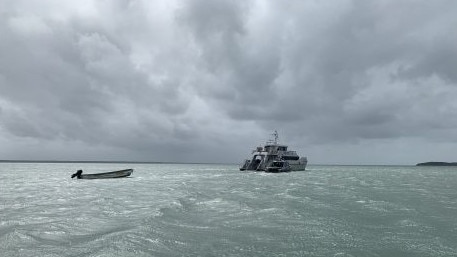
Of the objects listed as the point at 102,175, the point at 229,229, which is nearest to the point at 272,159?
the point at 102,175

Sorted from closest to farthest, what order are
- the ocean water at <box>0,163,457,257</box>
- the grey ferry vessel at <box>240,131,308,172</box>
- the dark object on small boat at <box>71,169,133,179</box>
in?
the ocean water at <box>0,163,457,257</box>, the dark object on small boat at <box>71,169,133,179</box>, the grey ferry vessel at <box>240,131,308,172</box>

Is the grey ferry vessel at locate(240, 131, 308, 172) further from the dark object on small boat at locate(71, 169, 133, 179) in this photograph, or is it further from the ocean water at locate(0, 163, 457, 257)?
the ocean water at locate(0, 163, 457, 257)

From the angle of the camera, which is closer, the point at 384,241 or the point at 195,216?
the point at 384,241

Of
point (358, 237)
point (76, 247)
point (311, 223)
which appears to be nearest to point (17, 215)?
point (76, 247)

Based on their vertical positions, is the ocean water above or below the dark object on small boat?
below

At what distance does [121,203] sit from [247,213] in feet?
44.8

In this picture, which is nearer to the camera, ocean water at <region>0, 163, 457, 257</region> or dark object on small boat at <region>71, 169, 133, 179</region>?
ocean water at <region>0, 163, 457, 257</region>

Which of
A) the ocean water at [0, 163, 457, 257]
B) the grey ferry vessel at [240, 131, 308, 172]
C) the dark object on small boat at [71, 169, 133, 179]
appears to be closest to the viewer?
the ocean water at [0, 163, 457, 257]

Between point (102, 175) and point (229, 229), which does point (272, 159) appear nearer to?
point (102, 175)

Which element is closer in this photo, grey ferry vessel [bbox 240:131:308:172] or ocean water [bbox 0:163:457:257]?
ocean water [bbox 0:163:457:257]

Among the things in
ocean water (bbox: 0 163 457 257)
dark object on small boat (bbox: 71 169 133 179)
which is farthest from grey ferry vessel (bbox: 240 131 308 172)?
ocean water (bbox: 0 163 457 257)

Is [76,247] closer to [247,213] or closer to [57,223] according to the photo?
[57,223]

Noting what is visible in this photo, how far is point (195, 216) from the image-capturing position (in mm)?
27094

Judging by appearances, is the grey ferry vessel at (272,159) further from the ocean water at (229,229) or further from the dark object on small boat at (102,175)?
the ocean water at (229,229)
